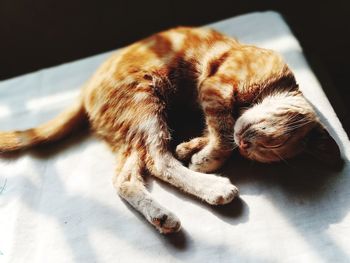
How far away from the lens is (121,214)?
1360 millimetres

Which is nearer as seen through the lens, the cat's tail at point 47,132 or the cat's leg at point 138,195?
the cat's leg at point 138,195

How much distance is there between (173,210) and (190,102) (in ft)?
1.55

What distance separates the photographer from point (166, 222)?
49.4 inches

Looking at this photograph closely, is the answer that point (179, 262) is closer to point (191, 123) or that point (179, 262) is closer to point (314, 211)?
point (314, 211)

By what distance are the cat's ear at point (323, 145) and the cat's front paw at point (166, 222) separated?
1.51 ft

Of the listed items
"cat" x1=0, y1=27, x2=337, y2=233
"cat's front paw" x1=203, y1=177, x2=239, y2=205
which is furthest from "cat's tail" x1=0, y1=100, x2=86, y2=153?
"cat's front paw" x1=203, y1=177, x2=239, y2=205

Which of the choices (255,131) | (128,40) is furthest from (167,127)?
(128,40)

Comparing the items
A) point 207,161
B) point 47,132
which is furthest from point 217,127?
point 47,132

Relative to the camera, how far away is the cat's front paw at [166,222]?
1.25 m

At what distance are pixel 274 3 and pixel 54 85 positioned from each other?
1280 millimetres

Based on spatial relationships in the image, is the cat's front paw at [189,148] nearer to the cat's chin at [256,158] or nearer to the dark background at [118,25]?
the cat's chin at [256,158]

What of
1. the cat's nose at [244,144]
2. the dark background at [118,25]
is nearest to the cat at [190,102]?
the cat's nose at [244,144]

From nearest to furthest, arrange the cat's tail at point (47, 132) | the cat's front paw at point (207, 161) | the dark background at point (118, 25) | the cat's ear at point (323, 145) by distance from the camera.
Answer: the cat's ear at point (323, 145) → the cat's front paw at point (207, 161) → the cat's tail at point (47, 132) → the dark background at point (118, 25)

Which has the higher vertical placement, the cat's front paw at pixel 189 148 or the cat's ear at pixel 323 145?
the cat's ear at pixel 323 145
